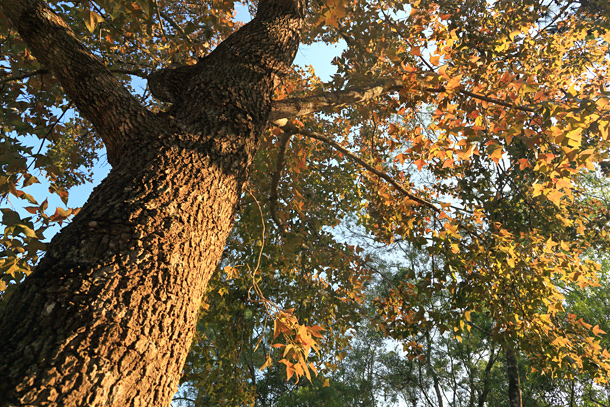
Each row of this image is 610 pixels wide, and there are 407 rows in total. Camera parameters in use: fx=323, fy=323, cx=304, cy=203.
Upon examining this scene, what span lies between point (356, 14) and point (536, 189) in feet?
11.8

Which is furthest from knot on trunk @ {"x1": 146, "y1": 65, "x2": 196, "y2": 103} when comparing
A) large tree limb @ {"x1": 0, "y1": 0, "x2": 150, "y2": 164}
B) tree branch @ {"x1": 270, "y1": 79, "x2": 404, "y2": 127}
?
tree branch @ {"x1": 270, "y1": 79, "x2": 404, "y2": 127}

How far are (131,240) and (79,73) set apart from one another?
103 cm

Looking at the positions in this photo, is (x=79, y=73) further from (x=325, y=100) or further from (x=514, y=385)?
(x=514, y=385)

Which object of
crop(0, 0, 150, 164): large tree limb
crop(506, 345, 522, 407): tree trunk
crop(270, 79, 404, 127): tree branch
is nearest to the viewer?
crop(0, 0, 150, 164): large tree limb

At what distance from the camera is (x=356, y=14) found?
4.46 meters

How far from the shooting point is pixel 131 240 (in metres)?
1.08

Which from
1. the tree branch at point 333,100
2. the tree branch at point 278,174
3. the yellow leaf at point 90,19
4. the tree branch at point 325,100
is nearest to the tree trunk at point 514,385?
the tree branch at point 278,174

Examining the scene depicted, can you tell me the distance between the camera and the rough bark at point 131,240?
2.72 feet

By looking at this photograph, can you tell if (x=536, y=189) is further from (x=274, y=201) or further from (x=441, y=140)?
(x=274, y=201)

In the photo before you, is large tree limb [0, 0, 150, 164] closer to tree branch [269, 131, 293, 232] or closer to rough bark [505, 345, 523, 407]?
tree branch [269, 131, 293, 232]

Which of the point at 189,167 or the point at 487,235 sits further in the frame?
the point at 487,235

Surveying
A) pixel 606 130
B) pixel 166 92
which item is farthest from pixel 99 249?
pixel 606 130

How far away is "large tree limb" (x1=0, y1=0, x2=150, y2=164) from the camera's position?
1553 mm

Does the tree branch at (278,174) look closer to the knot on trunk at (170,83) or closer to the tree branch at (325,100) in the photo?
the tree branch at (325,100)
